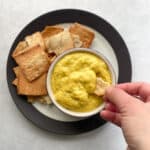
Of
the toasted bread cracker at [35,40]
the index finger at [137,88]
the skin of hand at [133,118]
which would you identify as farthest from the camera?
the toasted bread cracker at [35,40]

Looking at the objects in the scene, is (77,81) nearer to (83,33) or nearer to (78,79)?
(78,79)

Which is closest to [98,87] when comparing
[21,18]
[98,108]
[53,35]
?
[98,108]

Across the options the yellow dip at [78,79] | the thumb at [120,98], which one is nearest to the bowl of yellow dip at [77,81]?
the yellow dip at [78,79]

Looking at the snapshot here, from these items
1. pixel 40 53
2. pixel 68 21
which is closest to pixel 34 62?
pixel 40 53

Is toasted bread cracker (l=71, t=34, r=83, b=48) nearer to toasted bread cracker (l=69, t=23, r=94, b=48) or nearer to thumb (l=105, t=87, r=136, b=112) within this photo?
toasted bread cracker (l=69, t=23, r=94, b=48)

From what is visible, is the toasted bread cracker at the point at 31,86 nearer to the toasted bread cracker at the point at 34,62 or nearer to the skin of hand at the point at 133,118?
the toasted bread cracker at the point at 34,62

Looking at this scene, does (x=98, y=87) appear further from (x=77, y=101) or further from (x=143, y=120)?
(x=143, y=120)
